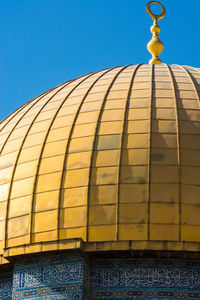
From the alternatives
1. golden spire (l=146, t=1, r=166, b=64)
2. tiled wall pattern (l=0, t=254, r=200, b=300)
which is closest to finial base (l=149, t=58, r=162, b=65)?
golden spire (l=146, t=1, r=166, b=64)

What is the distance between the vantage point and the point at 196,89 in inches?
750

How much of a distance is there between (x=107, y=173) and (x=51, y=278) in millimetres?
2263

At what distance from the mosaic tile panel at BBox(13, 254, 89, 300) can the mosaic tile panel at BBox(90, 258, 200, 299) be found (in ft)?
1.08

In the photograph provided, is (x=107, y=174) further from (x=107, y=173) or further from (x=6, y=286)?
(x=6, y=286)

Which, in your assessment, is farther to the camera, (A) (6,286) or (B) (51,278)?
(A) (6,286)

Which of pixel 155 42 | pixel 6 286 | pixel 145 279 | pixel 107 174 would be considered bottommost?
pixel 145 279

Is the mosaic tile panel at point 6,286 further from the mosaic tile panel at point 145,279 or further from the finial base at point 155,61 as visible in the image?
the finial base at point 155,61

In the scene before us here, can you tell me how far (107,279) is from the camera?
16.2 metres

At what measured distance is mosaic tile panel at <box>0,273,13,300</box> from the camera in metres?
16.9

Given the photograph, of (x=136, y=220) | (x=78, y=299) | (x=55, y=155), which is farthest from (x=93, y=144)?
(x=78, y=299)

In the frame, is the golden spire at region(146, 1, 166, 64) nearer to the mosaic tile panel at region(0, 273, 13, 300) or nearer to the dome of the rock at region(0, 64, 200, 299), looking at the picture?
the dome of the rock at region(0, 64, 200, 299)

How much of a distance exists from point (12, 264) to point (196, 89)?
221 inches

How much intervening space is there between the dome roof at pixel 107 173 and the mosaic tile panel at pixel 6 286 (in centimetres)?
65

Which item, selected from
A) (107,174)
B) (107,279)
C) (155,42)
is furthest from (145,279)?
(155,42)
